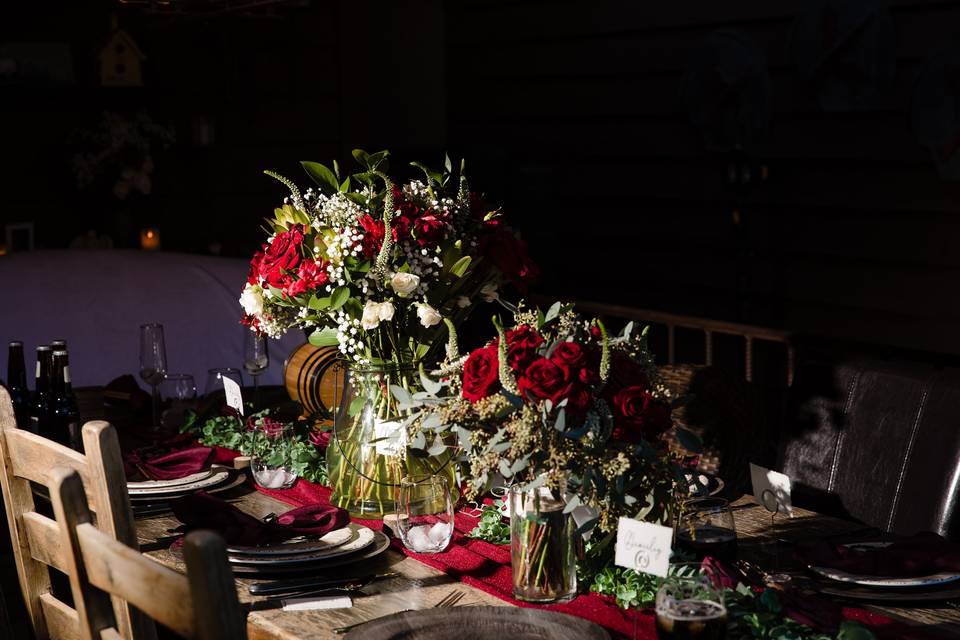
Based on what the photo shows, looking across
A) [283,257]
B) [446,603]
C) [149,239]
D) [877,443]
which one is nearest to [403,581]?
[446,603]

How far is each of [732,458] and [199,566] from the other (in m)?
1.75

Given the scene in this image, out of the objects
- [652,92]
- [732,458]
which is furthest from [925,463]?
[652,92]

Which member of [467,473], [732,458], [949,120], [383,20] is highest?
[383,20]

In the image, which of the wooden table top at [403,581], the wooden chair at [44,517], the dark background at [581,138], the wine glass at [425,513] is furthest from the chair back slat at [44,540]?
the dark background at [581,138]

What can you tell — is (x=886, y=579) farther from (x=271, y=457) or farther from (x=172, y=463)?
(x=172, y=463)

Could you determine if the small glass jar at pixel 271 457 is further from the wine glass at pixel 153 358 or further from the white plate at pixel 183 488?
the wine glass at pixel 153 358

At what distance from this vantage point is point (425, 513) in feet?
5.71

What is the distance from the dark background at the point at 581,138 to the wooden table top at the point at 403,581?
9.66ft

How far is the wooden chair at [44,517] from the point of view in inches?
59.3

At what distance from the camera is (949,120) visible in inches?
172

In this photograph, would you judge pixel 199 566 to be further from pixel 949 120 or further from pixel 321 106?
pixel 321 106

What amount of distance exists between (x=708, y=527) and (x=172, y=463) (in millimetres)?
1077

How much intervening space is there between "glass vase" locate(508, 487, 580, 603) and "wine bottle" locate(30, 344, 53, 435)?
1.21 metres

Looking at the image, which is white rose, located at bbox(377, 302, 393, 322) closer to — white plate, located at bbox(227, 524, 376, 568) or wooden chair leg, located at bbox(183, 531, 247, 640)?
white plate, located at bbox(227, 524, 376, 568)
